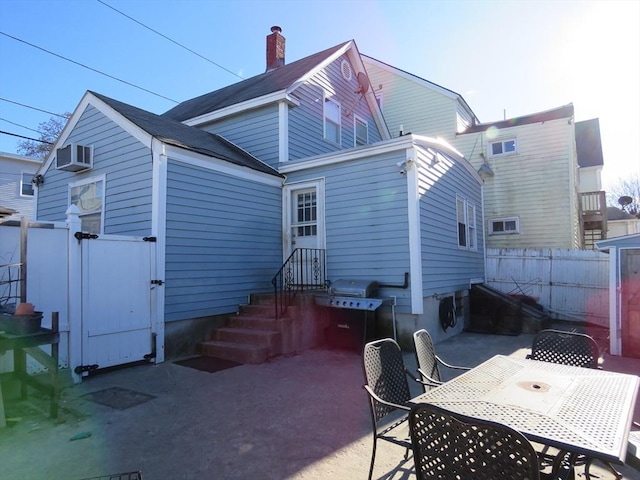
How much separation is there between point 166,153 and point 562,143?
41.8 feet

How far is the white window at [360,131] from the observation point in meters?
11.6

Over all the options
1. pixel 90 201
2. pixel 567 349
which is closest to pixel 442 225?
pixel 567 349

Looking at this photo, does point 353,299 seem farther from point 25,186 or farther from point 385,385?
point 25,186

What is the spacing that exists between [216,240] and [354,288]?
8.90 feet

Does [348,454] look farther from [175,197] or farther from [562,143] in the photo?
[562,143]

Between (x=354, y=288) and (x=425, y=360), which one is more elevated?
(x=354, y=288)

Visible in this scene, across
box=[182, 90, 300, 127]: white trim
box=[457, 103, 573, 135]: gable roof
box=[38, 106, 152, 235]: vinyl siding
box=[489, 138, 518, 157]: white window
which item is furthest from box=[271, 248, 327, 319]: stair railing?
box=[457, 103, 573, 135]: gable roof

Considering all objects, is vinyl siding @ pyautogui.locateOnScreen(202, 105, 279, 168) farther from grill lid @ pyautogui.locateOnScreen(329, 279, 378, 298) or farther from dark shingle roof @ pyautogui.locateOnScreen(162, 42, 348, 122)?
grill lid @ pyautogui.locateOnScreen(329, 279, 378, 298)

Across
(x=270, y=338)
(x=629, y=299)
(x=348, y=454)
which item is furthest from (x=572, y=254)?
(x=348, y=454)

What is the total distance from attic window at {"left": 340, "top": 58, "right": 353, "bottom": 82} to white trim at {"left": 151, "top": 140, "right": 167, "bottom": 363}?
22.5 ft

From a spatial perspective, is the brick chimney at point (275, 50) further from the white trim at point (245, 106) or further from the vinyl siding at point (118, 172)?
the vinyl siding at point (118, 172)

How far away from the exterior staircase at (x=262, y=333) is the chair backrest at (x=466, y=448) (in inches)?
176

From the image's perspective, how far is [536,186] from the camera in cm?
1333

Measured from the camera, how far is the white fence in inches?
385
